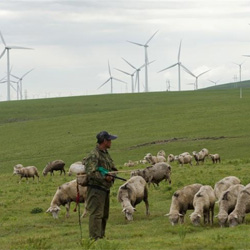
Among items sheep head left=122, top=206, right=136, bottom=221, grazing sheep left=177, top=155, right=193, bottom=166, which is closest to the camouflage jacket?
sheep head left=122, top=206, right=136, bottom=221

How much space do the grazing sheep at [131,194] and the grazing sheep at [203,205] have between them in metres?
2.00

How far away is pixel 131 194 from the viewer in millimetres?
20609

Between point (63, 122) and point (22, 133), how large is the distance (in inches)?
275

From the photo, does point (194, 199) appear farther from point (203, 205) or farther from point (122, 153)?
point (122, 153)

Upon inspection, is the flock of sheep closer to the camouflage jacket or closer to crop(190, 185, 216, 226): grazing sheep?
crop(190, 185, 216, 226): grazing sheep

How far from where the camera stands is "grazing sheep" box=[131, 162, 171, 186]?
94.5 feet

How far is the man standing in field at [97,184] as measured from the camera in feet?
51.5

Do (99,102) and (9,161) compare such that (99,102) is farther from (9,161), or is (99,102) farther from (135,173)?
(135,173)

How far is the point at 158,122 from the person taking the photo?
7131 cm

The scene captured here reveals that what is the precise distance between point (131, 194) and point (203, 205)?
267 cm

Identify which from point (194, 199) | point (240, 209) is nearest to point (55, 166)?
point (194, 199)

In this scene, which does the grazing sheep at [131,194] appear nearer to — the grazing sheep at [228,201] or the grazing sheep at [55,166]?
the grazing sheep at [228,201]

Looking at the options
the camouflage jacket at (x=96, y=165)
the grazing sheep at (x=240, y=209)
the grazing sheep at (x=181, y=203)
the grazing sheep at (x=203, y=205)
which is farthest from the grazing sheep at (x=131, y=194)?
the camouflage jacket at (x=96, y=165)

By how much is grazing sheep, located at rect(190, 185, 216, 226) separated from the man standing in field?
3.43 m
